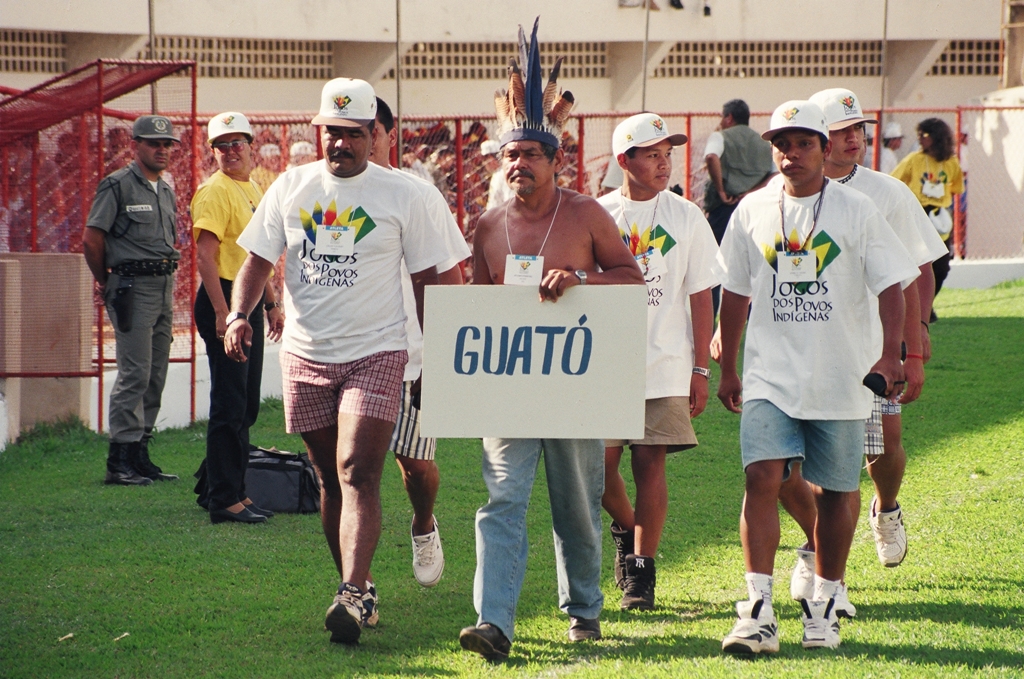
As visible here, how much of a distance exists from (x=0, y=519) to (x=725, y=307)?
4.72 m

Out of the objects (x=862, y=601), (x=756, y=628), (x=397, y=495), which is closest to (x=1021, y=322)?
(x=397, y=495)

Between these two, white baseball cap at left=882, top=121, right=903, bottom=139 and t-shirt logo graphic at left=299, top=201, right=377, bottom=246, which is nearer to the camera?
t-shirt logo graphic at left=299, top=201, right=377, bottom=246

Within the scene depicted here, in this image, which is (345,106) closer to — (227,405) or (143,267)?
(227,405)

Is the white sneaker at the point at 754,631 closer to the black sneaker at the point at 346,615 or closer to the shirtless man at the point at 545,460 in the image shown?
the shirtless man at the point at 545,460

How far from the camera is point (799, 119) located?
5051 millimetres

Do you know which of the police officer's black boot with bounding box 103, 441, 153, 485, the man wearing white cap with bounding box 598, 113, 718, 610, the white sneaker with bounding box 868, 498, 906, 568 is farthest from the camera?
the police officer's black boot with bounding box 103, 441, 153, 485

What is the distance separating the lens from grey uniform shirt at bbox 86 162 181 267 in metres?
8.70

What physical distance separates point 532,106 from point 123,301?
462 cm

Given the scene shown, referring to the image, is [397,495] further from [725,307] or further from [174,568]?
[725,307]

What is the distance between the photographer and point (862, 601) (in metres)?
5.71

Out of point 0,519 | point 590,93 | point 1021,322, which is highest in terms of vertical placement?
point 590,93

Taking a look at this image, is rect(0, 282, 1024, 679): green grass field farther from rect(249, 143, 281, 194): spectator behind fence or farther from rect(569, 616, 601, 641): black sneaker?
rect(249, 143, 281, 194): spectator behind fence

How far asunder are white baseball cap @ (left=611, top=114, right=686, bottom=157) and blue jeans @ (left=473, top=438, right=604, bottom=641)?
5.20ft

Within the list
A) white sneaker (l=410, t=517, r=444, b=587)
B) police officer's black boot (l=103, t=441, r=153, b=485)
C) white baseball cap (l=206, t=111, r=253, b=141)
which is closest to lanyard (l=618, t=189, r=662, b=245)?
white sneaker (l=410, t=517, r=444, b=587)
